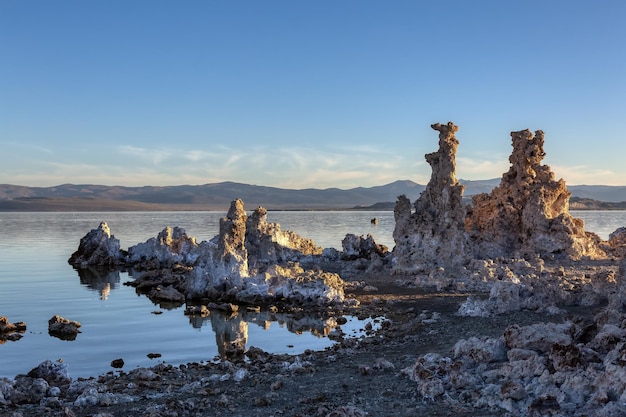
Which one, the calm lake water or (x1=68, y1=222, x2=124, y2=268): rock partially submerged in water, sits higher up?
(x1=68, y1=222, x2=124, y2=268): rock partially submerged in water

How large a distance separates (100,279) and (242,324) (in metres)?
15.4

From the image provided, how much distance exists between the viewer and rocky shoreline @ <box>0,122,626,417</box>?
9.48m

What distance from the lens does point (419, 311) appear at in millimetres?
19531

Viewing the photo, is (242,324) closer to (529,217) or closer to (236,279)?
(236,279)

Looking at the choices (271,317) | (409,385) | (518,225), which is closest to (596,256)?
(518,225)

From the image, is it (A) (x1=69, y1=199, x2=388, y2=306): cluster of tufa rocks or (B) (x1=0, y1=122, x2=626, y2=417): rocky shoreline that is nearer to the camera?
(B) (x1=0, y1=122, x2=626, y2=417): rocky shoreline

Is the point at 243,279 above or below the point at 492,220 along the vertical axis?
below

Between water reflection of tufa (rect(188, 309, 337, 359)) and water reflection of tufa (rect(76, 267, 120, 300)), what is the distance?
23.5 feet

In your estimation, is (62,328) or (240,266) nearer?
(62,328)

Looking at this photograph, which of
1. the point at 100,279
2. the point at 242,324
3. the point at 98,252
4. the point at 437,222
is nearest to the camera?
the point at 242,324

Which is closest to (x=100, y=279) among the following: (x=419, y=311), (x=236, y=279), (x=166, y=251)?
(x=166, y=251)

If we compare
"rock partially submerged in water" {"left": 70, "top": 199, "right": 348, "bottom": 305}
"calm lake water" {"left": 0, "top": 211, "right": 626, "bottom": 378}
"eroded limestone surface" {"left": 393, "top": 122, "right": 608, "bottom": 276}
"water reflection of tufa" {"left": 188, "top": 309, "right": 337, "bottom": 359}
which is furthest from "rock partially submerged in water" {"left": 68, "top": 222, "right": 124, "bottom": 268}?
"water reflection of tufa" {"left": 188, "top": 309, "right": 337, "bottom": 359}

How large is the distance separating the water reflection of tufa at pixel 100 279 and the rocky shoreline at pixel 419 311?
4.54 ft

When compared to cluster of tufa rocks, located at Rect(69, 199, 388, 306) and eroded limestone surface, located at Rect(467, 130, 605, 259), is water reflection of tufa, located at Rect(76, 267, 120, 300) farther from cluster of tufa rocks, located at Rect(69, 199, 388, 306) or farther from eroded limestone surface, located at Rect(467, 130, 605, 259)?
eroded limestone surface, located at Rect(467, 130, 605, 259)
